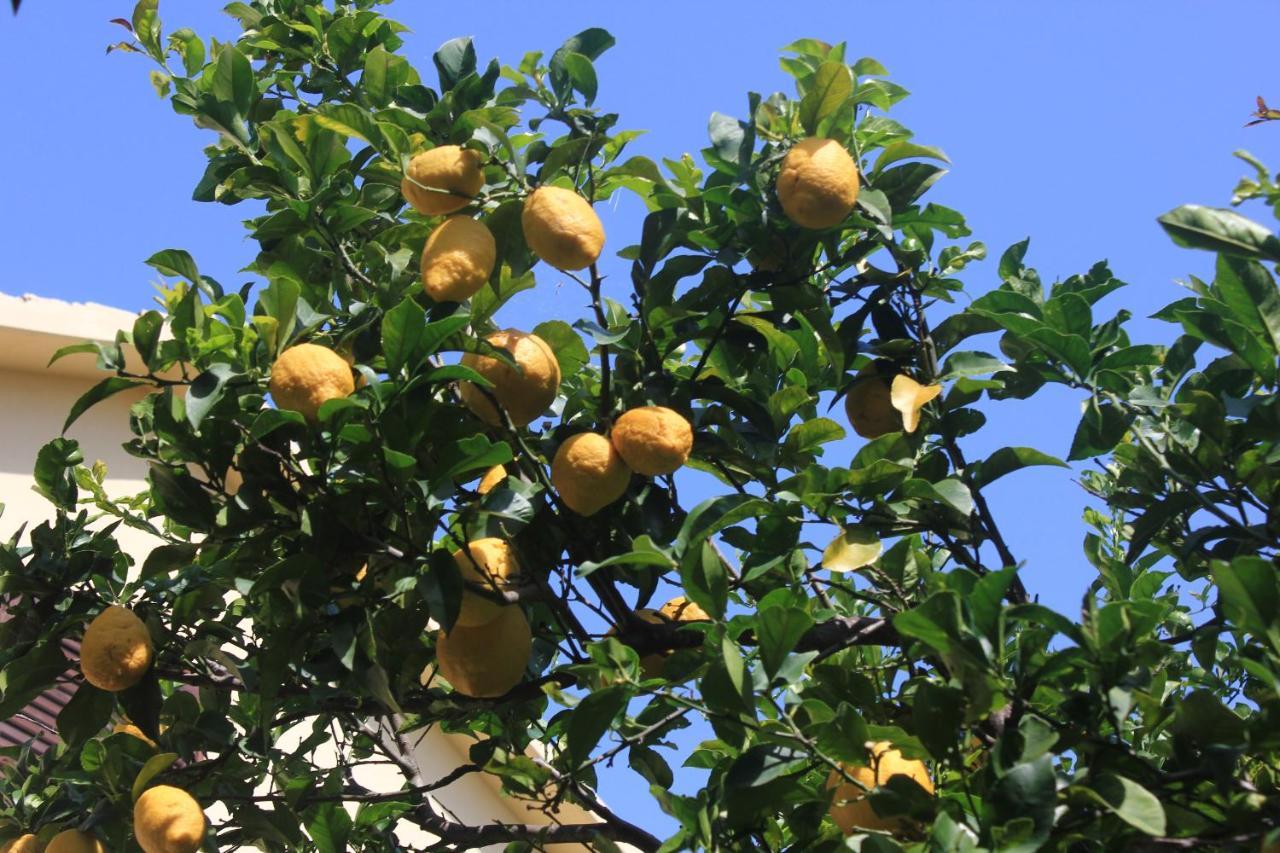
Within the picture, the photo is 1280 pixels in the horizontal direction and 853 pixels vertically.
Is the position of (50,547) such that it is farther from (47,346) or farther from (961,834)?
(47,346)

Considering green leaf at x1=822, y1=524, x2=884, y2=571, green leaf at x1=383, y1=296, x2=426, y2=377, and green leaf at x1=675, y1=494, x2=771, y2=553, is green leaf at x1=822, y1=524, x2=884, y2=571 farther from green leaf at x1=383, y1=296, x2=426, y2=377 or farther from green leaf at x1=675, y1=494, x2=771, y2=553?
green leaf at x1=383, y1=296, x2=426, y2=377

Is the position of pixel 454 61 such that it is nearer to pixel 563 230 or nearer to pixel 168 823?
pixel 563 230

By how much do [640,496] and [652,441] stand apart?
243 mm

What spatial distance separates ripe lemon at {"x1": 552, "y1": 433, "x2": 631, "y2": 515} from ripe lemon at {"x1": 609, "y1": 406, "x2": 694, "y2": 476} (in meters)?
0.02

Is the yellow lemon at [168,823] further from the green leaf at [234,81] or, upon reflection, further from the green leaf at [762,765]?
the green leaf at [234,81]

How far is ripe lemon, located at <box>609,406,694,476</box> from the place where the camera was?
1841 mm

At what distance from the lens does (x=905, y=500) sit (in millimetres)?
1940

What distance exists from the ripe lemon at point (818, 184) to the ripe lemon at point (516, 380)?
1.36 feet

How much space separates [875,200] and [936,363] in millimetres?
280

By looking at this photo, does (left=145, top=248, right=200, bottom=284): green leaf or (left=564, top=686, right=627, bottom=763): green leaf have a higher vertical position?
(left=145, top=248, right=200, bottom=284): green leaf

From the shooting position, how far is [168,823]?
207 cm

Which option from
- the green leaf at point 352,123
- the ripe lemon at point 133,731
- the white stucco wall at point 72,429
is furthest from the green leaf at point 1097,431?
the white stucco wall at point 72,429

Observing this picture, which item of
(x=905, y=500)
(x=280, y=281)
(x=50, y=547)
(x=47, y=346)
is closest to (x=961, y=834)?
(x=905, y=500)

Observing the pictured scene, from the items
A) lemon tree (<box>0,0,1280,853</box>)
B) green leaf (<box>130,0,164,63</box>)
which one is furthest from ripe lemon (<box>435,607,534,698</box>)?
green leaf (<box>130,0,164,63</box>)
